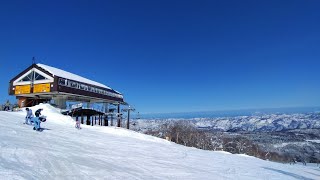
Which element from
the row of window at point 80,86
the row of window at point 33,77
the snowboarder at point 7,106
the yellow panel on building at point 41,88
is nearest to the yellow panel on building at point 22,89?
the row of window at point 33,77

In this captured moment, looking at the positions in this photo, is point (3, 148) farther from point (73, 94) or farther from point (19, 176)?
point (73, 94)

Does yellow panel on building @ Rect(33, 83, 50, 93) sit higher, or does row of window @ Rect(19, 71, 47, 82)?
row of window @ Rect(19, 71, 47, 82)

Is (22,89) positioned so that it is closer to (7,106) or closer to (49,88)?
(7,106)

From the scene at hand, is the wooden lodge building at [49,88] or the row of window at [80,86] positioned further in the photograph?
the row of window at [80,86]

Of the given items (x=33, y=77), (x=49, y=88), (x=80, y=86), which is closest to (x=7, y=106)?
(x=33, y=77)

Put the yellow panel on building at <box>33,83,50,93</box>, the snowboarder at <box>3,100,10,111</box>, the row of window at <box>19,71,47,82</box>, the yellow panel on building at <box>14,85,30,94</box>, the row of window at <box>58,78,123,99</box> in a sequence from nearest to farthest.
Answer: the yellow panel on building at <box>33,83,50,93</box> → the row of window at <box>58,78,123,99</box> → the snowboarder at <box>3,100,10,111</box> → the row of window at <box>19,71,47,82</box> → the yellow panel on building at <box>14,85,30,94</box>

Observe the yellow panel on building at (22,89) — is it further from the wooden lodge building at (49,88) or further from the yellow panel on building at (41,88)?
the yellow panel on building at (41,88)

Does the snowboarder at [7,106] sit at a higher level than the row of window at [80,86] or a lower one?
lower

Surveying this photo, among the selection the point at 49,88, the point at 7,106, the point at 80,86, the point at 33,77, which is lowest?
the point at 7,106

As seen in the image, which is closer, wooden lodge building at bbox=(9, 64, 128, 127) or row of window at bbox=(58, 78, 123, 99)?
wooden lodge building at bbox=(9, 64, 128, 127)

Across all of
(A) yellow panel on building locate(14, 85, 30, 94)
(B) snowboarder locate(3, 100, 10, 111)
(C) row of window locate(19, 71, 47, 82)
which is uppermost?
(C) row of window locate(19, 71, 47, 82)

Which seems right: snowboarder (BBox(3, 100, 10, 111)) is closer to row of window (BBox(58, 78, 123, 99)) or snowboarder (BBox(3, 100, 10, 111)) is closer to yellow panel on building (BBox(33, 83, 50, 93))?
yellow panel on building (BBox(33, 83, 50, 93))

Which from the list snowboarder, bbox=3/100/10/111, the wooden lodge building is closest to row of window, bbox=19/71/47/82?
the wooden lodge building

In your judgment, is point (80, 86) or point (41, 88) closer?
point (41, 88)
